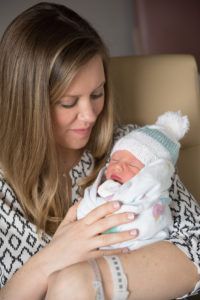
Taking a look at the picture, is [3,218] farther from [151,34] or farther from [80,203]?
[151,34]

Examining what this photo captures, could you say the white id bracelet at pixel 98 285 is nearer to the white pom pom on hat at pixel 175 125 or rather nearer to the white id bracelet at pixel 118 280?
the white id bracelet at pixel 118 280

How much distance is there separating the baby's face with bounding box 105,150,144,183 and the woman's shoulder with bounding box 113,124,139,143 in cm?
29

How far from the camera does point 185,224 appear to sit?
1116 mm

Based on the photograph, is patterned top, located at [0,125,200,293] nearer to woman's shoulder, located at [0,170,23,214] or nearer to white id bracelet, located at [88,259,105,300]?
woman's shoulder, located at [0,170,23,214]

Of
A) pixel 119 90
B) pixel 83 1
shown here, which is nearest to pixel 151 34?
pixel 83 1

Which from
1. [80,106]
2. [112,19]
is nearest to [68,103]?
[80,106]

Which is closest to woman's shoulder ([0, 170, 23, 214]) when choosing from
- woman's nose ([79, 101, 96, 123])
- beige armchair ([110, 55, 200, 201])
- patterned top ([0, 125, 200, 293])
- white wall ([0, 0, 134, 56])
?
patterned top ([0, 125, 200, 293])

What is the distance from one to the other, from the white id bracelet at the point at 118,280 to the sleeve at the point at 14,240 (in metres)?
0.24

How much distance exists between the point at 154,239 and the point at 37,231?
11.8 inches

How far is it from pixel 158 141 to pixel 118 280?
34cm

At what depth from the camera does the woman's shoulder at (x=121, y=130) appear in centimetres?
135

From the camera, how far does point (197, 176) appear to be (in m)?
1.56

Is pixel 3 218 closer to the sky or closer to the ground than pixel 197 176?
closer to the sky

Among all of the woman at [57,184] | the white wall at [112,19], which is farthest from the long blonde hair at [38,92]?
the white wall at [112,19]
